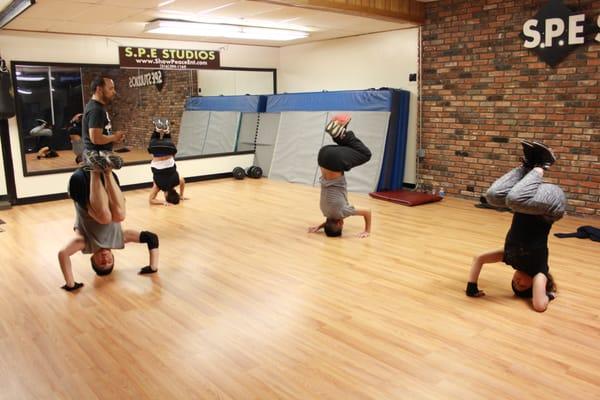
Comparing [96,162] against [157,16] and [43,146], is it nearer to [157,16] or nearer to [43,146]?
[157,16]

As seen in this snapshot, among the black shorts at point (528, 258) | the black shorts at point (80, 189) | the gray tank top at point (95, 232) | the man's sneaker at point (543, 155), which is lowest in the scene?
the black shorts at point (528, 258)

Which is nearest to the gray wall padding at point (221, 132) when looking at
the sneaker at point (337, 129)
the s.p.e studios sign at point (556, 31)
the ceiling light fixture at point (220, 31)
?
the ceiling light fixture at point (220, 31)

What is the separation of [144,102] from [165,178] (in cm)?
718

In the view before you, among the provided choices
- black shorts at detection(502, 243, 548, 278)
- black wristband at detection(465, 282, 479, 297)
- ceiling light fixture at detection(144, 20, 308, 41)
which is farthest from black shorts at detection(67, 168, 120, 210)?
ceiling light fixture at detection(144, 20, 308, 41)

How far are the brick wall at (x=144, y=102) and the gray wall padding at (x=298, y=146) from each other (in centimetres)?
362

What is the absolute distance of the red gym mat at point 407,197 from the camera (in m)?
7.03

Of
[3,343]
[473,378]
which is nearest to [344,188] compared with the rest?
[473,378]

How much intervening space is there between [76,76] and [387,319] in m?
13.4

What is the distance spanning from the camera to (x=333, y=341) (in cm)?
307

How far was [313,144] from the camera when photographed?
8688 mm

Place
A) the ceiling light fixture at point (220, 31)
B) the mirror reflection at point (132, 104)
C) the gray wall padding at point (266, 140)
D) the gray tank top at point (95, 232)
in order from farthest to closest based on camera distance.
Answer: the mirror reflection at point (132, 104), the gray wall padding at point (266, 140), the ceiling light fixture at point (220, 31), the gray tank top at point (95, 232)

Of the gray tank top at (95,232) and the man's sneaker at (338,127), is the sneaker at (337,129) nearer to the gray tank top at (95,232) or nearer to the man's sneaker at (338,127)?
the man's sneaker at (338,127)

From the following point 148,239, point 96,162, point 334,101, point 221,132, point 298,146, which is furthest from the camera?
point 221,132

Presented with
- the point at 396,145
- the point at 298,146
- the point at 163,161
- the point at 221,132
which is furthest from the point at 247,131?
the point at 396,145
